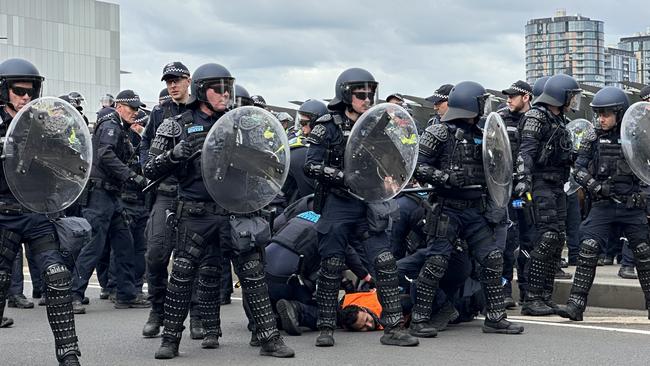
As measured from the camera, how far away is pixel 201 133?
310 inches

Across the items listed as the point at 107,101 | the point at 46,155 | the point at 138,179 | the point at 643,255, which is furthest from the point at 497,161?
the point at 107,101

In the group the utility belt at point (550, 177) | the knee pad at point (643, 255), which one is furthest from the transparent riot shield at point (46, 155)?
the knee pad at point (643, 255)

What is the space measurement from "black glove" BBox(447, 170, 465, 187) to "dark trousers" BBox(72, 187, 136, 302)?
→ 394 cm

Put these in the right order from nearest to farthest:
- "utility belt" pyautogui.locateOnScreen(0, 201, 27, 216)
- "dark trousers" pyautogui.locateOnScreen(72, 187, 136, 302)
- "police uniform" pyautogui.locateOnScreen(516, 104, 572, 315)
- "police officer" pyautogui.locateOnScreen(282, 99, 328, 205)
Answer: "utility belt" pyautogui.locateOnScreen(0, 201, 27, 216)
"police uniform" pyautogui.locateOnScreen(516, 104, 572, 315)
"police officer" pyautogui.locateOnScreen(282, 99, 328, 205)
"dark trousers" pyautogui.locateOnScreen(72, 187, 136, 302)

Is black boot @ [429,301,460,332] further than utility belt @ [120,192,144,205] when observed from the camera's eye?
No

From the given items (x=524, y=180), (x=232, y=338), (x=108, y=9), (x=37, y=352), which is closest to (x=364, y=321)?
(x=232, y=338)

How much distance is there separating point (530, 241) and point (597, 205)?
5.71ft

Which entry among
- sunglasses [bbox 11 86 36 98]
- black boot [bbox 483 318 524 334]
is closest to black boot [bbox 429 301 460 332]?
black boot [bbox 483 318 524 334]

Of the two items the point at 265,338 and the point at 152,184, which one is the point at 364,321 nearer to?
the point at 265,338

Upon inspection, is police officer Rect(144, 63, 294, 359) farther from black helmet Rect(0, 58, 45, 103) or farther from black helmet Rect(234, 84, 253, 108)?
black helmet Rect(234, 84, 253, 108)

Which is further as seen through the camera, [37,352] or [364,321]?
[364,321]

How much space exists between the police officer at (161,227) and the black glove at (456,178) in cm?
212

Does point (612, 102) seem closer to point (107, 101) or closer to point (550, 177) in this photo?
point (550, 177)

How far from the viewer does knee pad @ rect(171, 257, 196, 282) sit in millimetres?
7920
